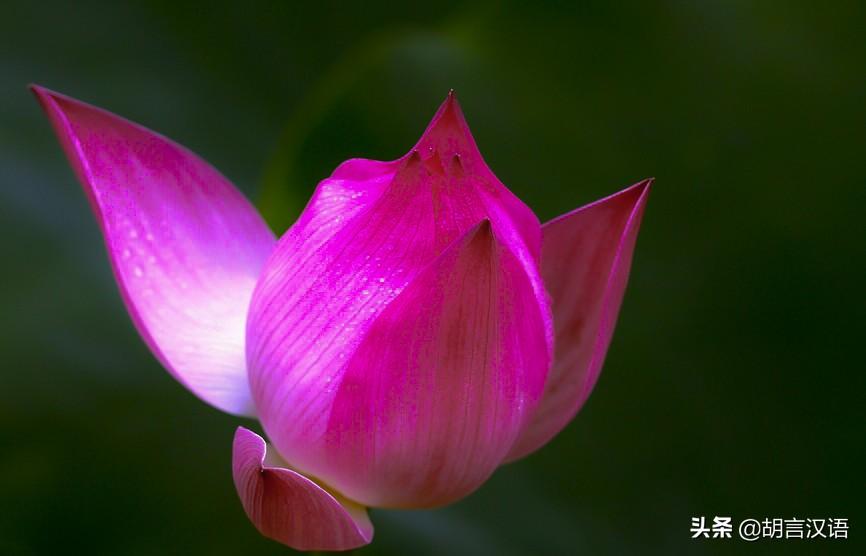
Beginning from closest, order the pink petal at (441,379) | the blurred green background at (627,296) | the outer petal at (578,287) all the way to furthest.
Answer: the pink petal at (441,379)
the outer petal at (578,287)
the blurred green background at (627,296)

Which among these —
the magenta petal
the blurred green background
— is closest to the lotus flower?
the magenta petal

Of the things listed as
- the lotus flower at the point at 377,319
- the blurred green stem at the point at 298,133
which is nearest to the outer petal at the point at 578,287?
the lotus flower at the point at 377,319

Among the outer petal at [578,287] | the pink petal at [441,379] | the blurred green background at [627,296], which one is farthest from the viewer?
the blurred green background at [627,296]

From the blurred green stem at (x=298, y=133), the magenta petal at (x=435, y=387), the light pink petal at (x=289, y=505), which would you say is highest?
the blurred green stem at (x=298, y=133)

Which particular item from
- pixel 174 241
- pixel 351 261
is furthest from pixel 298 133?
pixel 351 261

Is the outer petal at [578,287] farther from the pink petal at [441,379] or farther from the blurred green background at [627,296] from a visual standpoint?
the blurred green background at [627,296]

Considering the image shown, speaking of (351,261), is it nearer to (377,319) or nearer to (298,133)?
(377,319)

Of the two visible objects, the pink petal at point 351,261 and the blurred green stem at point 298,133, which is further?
the blurred green stem at point 298,133

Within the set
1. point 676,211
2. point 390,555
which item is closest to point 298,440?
point 390,555
